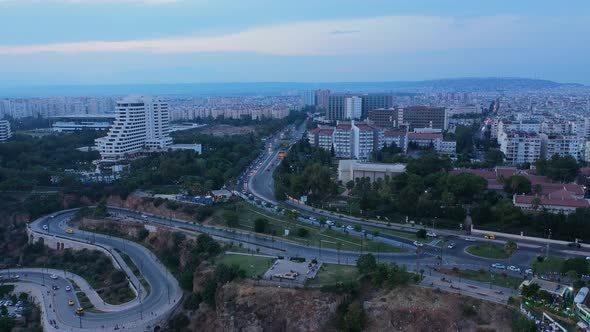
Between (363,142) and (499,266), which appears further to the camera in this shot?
(363,142)

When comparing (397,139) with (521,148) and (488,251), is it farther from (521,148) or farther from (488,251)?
(488,251)

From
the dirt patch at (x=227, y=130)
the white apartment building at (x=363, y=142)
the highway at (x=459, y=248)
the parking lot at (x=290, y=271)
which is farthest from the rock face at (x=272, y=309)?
the dirt patch at (x=227, y=130)

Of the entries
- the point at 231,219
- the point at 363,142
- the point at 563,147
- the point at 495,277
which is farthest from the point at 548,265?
the point at 363,142

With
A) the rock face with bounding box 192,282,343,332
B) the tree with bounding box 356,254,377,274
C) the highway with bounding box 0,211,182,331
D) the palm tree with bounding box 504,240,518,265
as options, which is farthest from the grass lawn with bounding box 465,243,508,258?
the highway with bounding box 0,211,182,331

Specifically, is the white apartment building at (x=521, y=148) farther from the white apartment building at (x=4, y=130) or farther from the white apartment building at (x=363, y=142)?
the white apartment building at (x=4, y=130)

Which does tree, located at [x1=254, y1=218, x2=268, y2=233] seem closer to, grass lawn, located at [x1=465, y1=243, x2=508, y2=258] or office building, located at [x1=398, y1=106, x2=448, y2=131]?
grass lawn, located at [x1=465, y1=243, x2=508, y2=258]

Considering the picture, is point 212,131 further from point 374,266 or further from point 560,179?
point 374,266

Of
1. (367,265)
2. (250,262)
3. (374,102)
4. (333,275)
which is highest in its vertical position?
(374,102)
